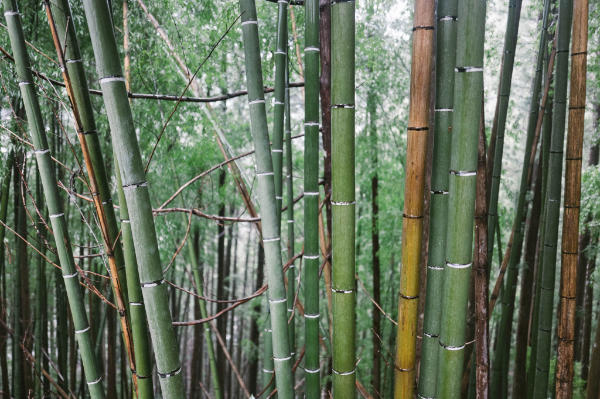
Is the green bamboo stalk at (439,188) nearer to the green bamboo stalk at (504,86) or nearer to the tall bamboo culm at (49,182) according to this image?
the green bamboo stalk at (504,86)

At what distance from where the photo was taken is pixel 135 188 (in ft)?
2.84

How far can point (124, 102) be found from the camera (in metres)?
0.84

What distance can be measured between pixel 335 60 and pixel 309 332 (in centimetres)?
87

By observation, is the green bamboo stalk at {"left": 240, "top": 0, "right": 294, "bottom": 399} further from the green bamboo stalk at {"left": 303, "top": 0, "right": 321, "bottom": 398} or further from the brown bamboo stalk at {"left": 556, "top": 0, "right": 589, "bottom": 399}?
the brown bamboo stalk at {"left": 556, "top": 0, "right": 589, "bottom": 399}

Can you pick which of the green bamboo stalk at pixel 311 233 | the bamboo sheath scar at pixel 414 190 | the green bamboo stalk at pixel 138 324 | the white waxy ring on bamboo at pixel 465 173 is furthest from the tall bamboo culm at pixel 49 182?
the white waxy ring on bamboo at pixel 465 173

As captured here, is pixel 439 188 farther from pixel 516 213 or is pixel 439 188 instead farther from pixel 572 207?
pixel 516 213

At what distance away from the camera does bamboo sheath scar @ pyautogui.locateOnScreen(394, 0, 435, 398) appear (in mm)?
1140

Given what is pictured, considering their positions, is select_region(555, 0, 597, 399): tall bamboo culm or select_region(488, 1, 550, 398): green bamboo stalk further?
select_region(488, 1, 550, 398): green bamboo stalk

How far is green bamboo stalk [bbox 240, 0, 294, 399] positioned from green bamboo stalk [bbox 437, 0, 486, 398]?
42 cm

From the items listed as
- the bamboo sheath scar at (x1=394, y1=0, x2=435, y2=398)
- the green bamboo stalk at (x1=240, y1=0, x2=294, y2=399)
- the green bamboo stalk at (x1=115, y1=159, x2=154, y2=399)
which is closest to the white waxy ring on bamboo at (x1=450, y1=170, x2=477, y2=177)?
the bamboo sheath scar at (x1=394, y1=0, x2=435, y2=398)

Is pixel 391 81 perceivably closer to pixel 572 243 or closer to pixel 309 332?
pixel 572 243

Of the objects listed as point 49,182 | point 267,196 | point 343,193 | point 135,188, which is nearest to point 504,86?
point 343,193

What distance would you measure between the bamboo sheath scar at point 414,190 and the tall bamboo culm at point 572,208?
805mm

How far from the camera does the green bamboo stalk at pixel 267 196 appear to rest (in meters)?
1.09
